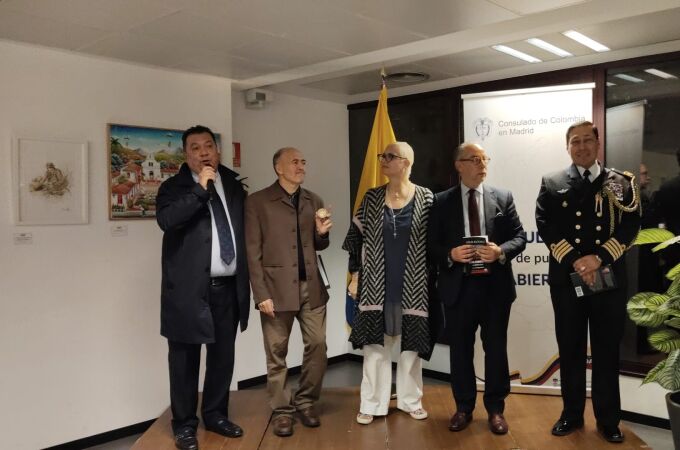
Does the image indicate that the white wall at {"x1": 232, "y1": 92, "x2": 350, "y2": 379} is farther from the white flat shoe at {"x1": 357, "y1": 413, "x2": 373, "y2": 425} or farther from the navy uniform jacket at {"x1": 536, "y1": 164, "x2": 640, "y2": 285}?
the navy uniform jacket at {"x1": 536, "y1": 164, "x2": 640, "y2": 285}

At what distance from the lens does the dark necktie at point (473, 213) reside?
3289mm

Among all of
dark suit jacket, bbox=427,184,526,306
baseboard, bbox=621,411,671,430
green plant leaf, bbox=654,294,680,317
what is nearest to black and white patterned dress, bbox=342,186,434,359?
dark suit jacket, bbox=427,184,526,306

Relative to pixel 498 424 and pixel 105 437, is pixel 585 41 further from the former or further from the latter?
pixel 105 437

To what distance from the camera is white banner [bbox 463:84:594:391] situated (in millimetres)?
4098

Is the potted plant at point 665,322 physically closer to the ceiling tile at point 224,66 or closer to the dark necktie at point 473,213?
the dark necktie at point 473,213

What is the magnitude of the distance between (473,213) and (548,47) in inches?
66.7

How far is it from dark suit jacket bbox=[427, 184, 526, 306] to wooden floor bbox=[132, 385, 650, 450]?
30.1 inches

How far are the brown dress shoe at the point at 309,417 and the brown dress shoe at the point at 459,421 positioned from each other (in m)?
0.79

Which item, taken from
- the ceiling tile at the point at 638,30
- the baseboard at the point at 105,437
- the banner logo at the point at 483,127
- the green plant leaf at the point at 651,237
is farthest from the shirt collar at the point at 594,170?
the baseboard at the point at 105,437

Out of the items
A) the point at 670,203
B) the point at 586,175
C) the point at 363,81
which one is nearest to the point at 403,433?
the point at 586,175

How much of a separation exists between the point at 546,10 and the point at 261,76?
2.20 m

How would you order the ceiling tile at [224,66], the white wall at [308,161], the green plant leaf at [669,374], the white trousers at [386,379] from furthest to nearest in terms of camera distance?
the white wall at [308,161] → the ceiling tile at [224,66] → the white trousers at [386,379] → the green plant leaf at [669,374]

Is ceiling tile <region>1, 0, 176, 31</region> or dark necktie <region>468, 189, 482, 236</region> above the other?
ceiling tile <region>1, 0, 176, 31</region>

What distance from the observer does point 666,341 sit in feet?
9.84
